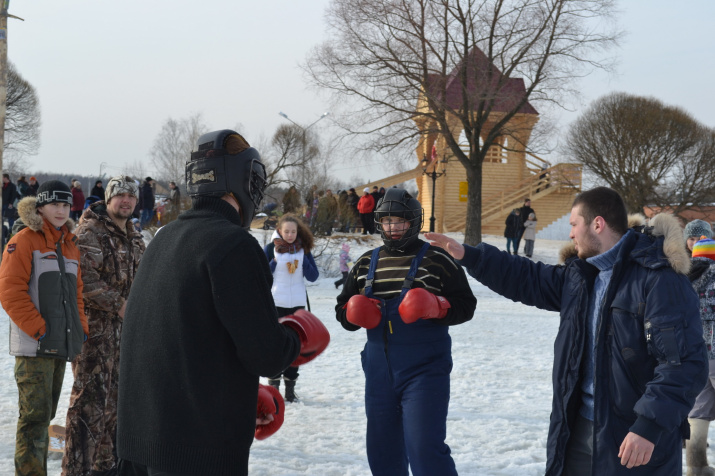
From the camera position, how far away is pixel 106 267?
15.0 ft

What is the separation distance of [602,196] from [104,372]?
3305mm

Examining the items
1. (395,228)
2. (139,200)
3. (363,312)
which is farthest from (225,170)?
(139,200)

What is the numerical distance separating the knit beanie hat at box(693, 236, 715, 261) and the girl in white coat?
11.2 ft

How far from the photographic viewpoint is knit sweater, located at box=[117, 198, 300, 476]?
7.23ft

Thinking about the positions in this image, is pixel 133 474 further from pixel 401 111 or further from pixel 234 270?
pixel 401 111

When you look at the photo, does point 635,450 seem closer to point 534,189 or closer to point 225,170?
point 225,170

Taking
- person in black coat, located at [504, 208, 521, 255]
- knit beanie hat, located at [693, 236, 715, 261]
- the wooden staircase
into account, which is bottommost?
knit beanie hat, located at [693, 236, 715, 261]

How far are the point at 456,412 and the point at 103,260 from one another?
343 centimetres

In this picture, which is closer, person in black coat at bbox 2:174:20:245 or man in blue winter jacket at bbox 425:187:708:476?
man in blue winter jacket at bbox 425:187:708:476

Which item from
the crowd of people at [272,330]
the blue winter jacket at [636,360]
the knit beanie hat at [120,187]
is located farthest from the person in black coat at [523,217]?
the blue winter jacket at [636,360]

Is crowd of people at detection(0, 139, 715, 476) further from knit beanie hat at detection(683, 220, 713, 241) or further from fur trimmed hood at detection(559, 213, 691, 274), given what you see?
knit beanie hat at detection(683, 220, 713, 241)

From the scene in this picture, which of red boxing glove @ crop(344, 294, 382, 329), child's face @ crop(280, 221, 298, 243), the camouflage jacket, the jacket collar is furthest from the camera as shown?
child's face @ crop(280, 221, 298, 243)

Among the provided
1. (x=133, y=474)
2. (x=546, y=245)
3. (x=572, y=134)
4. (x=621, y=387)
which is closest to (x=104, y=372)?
(x=133, y=474)

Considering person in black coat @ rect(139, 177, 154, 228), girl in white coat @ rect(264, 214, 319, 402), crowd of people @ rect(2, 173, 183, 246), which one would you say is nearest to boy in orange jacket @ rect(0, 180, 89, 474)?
girl in white coat @ rect(264, 214, 319, 402)
